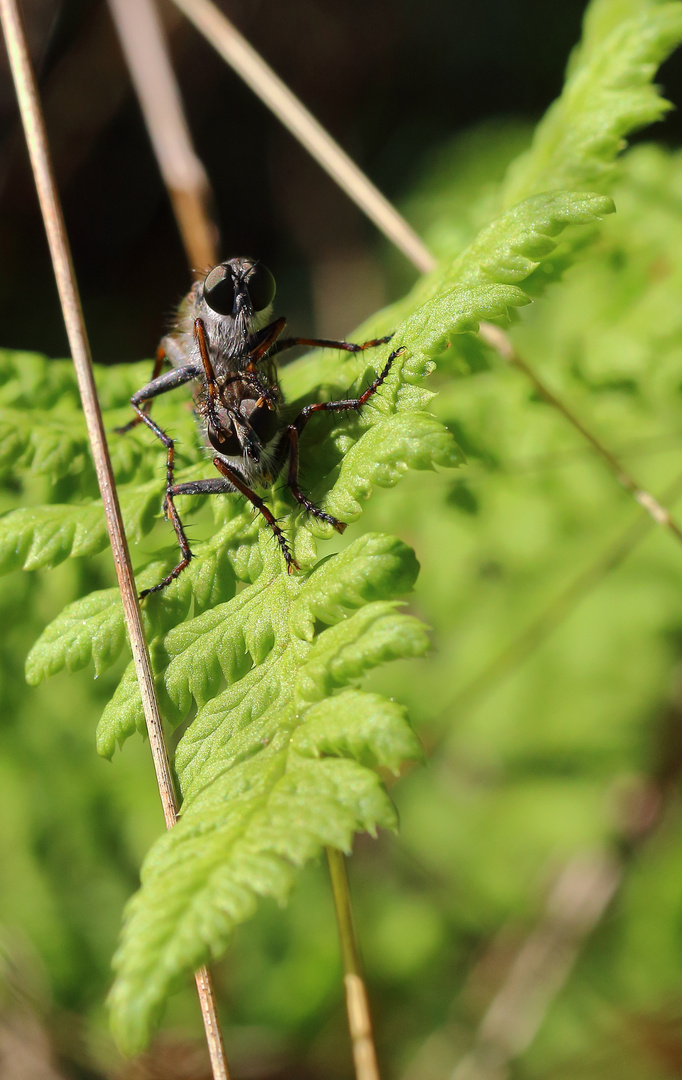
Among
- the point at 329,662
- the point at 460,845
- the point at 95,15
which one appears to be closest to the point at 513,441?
the point at 460,845

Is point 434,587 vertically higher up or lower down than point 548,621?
higher up

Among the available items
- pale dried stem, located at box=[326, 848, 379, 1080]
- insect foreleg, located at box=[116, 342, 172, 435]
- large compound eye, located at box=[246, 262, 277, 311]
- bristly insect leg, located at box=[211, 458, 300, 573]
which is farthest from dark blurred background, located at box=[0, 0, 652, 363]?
pale dried stem, located at box=[326, 848, 379, 1080]

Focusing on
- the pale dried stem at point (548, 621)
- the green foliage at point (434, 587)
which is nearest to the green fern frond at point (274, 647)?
the green foliage at point (434, 587)

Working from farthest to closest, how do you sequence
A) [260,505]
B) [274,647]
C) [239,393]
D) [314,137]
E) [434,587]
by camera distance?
[434,587] → [314,137] → [239,393] → [260,505] → [274,647]

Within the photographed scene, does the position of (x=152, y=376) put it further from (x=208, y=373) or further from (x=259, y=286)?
(x=208, y=373)

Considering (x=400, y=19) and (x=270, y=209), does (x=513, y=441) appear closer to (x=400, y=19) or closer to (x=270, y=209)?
(x=270, y=209)

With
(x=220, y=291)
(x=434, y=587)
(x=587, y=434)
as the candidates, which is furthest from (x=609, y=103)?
(x=434, y=587)

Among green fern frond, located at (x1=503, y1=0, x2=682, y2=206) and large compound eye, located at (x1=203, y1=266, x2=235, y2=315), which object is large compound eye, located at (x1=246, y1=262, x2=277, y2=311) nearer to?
large compound eye, located at (x1=203, y1=266, x2=235, y2=315)

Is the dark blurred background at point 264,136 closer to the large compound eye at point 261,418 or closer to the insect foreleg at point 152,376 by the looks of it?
the insect foreleg at point 152,376

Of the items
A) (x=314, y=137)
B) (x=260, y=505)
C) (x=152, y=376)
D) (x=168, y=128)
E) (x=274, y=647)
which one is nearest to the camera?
(x=274, y=647)
